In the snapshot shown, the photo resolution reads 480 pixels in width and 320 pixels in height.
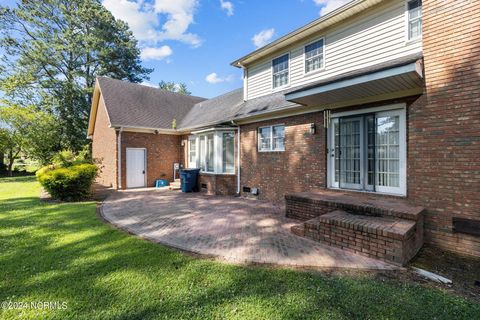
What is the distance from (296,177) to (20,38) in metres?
27.8

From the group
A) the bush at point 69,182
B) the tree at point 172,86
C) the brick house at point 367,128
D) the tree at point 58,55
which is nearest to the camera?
the brick house at point 367,128

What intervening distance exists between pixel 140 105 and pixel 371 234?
1526cm

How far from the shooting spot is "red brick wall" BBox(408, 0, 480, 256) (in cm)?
416

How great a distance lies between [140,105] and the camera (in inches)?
605

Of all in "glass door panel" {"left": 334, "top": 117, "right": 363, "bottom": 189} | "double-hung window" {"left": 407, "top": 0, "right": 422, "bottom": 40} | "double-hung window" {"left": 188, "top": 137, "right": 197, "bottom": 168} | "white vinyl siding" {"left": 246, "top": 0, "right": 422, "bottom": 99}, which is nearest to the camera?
"double-hung window" {"left": 407, "top": 0, "right": 422, "bottom": 40}

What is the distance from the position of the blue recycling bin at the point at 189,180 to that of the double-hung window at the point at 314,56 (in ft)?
23.3

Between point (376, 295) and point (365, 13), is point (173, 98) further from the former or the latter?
point (376, 295)

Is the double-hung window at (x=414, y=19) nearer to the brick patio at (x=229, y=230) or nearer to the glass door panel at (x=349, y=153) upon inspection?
the glass door panel at (x=349, y=153)

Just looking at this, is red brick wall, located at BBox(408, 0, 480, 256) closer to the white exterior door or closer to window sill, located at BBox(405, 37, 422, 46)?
window sill, located at BBox(405, 37, 422, 46)

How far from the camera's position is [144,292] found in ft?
9.98

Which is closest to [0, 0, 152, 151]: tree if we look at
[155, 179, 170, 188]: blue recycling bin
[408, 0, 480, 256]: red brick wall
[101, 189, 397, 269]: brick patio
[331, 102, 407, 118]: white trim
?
[155, 179, 170, 188]: blue recycling bin

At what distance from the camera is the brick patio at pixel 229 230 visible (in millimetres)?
4090

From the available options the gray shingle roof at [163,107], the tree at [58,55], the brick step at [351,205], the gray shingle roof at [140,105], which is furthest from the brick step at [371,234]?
the tree at [58,55]

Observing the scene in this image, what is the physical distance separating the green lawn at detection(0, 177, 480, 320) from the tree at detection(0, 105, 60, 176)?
63.3 feet
